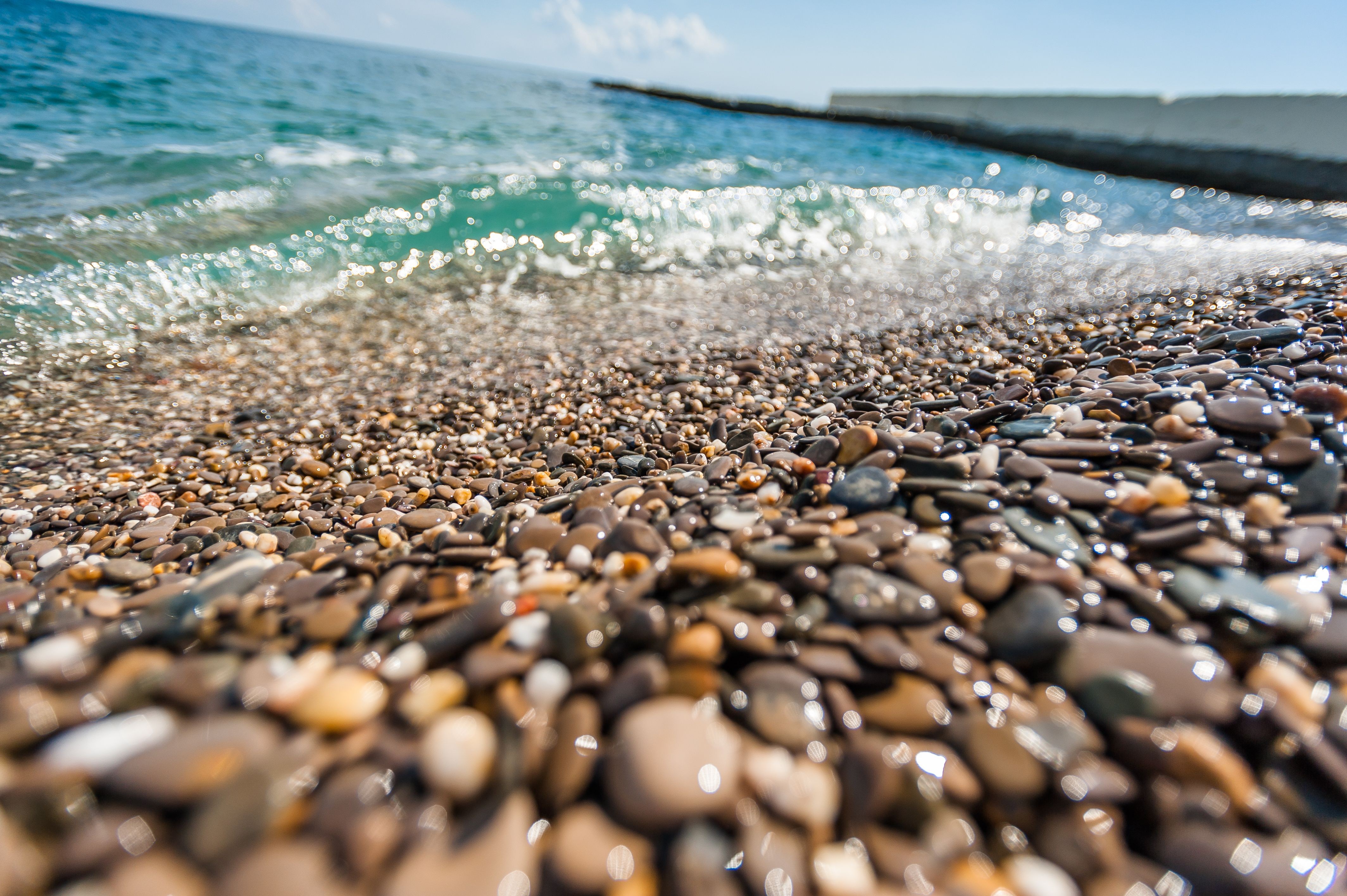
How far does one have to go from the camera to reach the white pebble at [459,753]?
3.05 ft

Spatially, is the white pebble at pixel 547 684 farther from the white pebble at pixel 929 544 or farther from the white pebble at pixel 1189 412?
the white pebble at pixel 1189 412

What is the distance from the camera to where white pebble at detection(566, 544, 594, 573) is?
1.46 metres

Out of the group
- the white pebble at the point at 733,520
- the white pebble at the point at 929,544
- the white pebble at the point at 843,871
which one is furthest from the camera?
the white pebble at the point at 733,520

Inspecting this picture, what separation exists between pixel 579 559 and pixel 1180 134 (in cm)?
2511

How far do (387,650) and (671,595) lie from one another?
62cm

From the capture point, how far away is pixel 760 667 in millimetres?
1101

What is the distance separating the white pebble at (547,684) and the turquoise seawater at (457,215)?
4.71m

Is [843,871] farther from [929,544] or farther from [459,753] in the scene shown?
[929,544]

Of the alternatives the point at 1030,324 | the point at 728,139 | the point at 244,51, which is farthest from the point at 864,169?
the point at 244,51

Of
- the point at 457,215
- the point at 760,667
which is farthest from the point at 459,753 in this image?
the point at 457,215

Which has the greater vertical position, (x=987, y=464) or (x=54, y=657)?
(x=987, y=464)

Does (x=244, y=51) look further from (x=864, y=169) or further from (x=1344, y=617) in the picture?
(x=1344, y=617)

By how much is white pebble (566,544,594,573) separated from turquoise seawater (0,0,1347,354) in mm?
4291

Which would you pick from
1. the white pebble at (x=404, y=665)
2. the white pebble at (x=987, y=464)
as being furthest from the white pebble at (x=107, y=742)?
the white pebble at (x=987, y=464)
